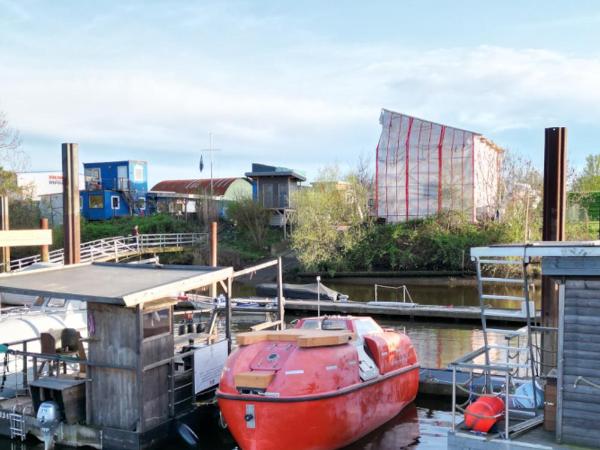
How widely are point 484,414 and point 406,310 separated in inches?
714

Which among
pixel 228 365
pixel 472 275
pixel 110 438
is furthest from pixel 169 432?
pixel 472 275

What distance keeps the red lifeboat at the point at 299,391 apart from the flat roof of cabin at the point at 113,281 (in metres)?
1.78

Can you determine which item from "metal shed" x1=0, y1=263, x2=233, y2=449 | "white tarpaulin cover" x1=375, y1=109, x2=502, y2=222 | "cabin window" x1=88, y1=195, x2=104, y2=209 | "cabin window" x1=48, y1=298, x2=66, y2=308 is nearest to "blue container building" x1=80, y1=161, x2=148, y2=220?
"cabin window" x1=88, y1=195, x2=104, y2=209

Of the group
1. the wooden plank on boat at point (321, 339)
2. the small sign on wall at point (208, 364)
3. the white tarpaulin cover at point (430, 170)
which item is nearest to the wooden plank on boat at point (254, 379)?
the wooden plank on boat at point (321, 339)

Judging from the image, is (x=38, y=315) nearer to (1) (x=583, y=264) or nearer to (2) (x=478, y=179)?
(1) (x=583, y=264)

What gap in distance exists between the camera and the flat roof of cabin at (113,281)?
36.3ft

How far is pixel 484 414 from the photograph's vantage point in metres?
9.45

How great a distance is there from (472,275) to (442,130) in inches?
455

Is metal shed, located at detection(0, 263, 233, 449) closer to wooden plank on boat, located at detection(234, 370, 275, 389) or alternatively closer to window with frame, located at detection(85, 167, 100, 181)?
wooden plank on boat, located at detection(234, 370, 275, 389)

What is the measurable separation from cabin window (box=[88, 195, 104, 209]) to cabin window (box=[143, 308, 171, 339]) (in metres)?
48.4

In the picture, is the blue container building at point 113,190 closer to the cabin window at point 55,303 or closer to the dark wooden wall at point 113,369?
the cabin window at point 55,303

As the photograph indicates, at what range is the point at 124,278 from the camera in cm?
1284

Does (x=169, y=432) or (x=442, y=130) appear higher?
(x=442, y=130)

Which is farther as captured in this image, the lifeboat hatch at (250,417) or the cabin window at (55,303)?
the cabin window at (55,303)
